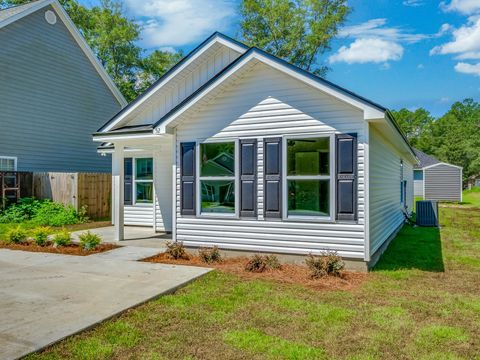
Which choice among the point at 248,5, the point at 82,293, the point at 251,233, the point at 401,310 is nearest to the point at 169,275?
the point at 82,293

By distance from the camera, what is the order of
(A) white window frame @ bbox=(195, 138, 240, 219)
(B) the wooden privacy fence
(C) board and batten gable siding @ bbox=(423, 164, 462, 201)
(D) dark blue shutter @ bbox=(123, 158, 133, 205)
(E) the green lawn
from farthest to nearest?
1. (C) board and batten gable siding @ bbox=(423, 164, 462, 201)
2. (B) the wooden privacy fence
3. (D) dark blue shutter @ bbox=(123, 158, 133, 205)
4. (A) white window frame @ bbox=(195, 138, 240, 219)
5. (E) the green lawn

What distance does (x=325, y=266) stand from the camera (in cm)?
614

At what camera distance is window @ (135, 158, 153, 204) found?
37.0 ft

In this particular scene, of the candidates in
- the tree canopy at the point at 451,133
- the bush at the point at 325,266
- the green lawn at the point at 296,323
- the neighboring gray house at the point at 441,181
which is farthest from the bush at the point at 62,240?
the tree canopy at the point at 451,133

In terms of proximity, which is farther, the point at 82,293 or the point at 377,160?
the point at 377,160

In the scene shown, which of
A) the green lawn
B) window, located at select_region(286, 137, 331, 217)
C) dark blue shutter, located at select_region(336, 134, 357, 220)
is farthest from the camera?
window, located at select_region(286, 137, 331, 217)

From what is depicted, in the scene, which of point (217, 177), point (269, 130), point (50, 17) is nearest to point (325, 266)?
point (269, 130)

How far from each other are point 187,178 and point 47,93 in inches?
449

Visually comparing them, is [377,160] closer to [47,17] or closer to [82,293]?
[82,293]

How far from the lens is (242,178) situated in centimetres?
741

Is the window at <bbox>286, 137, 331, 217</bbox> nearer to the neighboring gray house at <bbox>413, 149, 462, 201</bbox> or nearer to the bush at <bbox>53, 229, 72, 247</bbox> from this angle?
the bush at <bbox>53, 229, 72, 247</bbox>

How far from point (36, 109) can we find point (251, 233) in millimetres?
12611

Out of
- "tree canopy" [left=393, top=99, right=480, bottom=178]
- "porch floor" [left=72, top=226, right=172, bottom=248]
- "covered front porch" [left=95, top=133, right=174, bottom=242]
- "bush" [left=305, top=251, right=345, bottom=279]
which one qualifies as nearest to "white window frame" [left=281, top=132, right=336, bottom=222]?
"bush" [left=305, top=251, right=345, bottom=279]

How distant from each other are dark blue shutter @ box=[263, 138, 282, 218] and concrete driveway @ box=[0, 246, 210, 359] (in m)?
1.74
